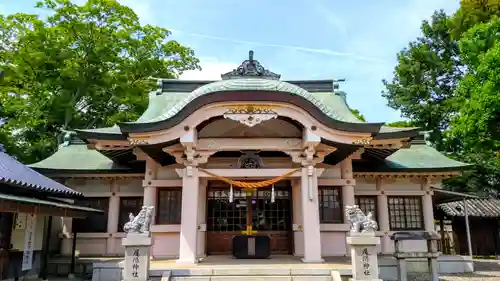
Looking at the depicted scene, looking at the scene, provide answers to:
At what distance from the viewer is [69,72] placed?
19531 mm

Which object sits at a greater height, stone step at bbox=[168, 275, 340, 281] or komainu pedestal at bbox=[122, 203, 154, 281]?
komainu pedestal at bbox=[122, 203, 154, 281]

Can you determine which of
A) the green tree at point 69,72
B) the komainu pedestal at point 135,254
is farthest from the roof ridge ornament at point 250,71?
the green tree at point 69,72

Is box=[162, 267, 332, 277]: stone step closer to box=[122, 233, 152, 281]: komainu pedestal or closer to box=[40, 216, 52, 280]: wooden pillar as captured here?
box=[122, 233, 152, 281]: komainu pedestal

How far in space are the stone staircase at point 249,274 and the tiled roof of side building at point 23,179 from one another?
3.53m

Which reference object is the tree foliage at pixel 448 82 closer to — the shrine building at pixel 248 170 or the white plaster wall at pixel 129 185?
the shrine building at pixel 248 170

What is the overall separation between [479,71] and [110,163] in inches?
525

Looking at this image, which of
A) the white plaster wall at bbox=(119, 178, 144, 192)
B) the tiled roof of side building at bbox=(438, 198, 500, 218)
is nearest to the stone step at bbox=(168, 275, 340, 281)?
the white plaster wall at bbox=(119, 178, 144, 192)

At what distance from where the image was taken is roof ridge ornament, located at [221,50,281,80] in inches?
490

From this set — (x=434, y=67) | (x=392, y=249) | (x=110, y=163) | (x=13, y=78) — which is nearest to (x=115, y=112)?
(x=13, y=78)

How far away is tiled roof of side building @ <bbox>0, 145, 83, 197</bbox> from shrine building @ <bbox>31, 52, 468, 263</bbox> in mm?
1585

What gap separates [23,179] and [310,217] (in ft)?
23.5

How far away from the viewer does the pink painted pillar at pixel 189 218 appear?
31.5ft

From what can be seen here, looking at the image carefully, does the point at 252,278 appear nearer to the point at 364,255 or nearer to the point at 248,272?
the point at 248,272

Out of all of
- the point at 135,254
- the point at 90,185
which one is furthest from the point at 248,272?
the point at 90,185
